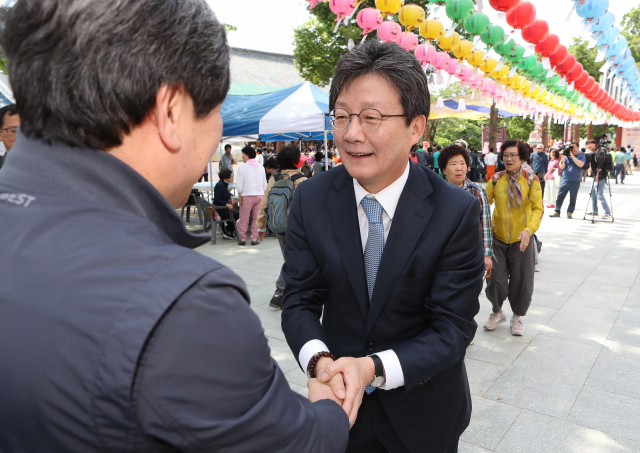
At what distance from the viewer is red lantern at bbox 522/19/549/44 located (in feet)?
21.3

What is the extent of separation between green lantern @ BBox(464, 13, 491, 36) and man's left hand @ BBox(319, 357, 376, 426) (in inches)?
239

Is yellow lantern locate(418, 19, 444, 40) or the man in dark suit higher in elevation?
yellow lantern locate(418, 19, 444, 40)

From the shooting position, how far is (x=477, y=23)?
6.29 m

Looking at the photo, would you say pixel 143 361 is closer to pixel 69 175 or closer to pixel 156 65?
pixel 69 175

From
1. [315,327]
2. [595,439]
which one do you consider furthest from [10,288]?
[595,439]

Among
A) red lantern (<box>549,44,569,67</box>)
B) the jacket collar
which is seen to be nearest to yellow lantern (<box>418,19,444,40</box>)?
red lantern (<box>549,44,569,67</box>)

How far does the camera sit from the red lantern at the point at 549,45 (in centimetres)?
705

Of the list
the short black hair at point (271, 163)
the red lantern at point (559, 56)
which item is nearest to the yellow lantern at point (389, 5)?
the short black hair at point (271, 163)

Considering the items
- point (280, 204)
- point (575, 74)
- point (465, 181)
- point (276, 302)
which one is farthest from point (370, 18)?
point (575, 74)

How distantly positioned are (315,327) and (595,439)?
2.36m

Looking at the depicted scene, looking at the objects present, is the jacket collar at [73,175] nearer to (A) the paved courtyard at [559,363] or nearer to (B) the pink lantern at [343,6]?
(A) the paved courtyard at [559,363]

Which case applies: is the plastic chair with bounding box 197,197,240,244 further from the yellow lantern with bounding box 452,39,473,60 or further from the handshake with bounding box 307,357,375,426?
the handshake with bounding box 307,357,375,426

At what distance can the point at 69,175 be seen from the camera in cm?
72

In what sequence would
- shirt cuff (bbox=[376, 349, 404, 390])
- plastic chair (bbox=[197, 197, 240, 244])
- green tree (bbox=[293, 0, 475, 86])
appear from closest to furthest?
shirt cuff (bbox=[376, 349, 404, 390])
plastic chair (bbox=[197, 197, 240, 244])
green tree (bbox=[293, 0, 475, 86])
